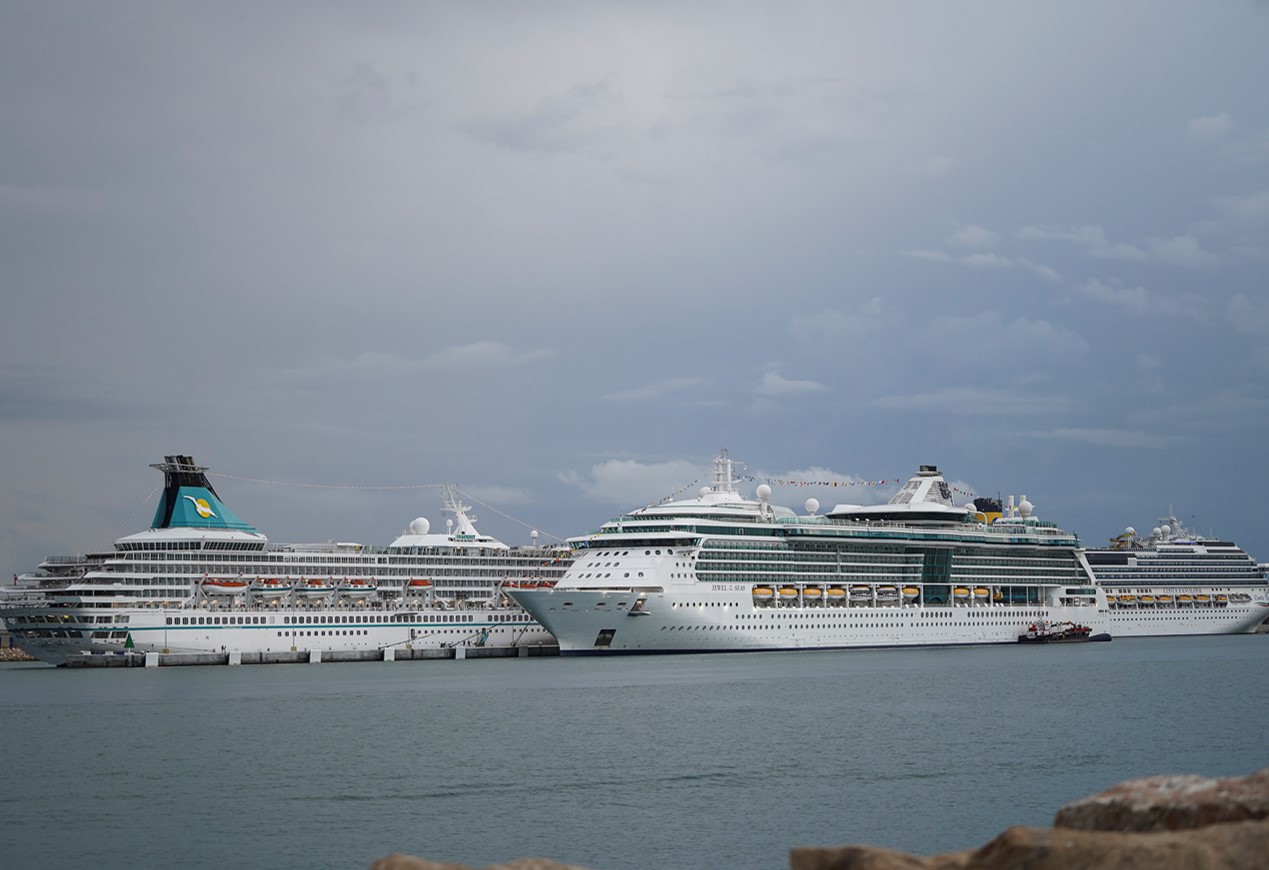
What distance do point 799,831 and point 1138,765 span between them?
32.1ft

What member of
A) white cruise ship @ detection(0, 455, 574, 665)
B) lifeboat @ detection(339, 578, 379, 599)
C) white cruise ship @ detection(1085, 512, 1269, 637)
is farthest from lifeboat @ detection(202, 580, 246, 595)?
white cruise ship @ detection(1085, 512, 1269, 637)

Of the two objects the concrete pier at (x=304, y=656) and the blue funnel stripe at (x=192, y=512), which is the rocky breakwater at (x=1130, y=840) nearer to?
the concrete pier at (x=304, y=656)

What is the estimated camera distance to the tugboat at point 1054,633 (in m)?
82.4

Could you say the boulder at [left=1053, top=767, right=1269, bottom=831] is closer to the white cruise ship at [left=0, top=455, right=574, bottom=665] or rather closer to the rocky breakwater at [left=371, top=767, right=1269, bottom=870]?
the rocky breakwater at [left=371, top=767, right=1269, bottom=870]

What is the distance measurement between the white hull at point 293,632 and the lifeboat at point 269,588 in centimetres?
106

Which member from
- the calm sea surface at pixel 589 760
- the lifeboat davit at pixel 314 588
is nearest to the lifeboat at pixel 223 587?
the lifeboat davit at pixel 314 588

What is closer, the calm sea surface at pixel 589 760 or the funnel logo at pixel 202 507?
the calm sea surface at pixel 589 760

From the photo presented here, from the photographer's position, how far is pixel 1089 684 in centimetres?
4978

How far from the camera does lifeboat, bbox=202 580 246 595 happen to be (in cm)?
7294

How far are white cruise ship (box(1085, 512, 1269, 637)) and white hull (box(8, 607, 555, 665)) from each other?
123 feet

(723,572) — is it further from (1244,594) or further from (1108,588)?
(1244,594)

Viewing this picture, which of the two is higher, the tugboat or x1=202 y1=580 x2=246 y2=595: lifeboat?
x1=202 y1=580 x2=246 y2=595: lifeboat

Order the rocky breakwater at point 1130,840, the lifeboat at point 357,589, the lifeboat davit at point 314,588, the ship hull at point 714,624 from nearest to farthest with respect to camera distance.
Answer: the rocky breakwater at point 1130,840
the ship hull at point 714,624
the lifeboat davit at point 314,588
the lifeboat at point 357,589

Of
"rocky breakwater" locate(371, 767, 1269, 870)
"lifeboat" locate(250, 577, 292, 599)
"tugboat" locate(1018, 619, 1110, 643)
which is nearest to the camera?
"rocky breakwater" locate(371, 767, 1269, 870)
